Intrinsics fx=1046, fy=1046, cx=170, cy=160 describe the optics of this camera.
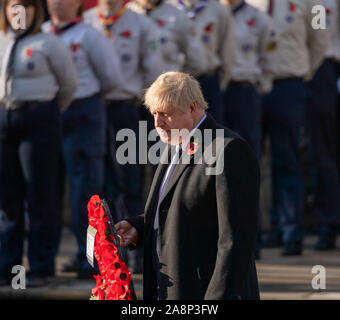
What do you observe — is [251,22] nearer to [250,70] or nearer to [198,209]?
[250,70]

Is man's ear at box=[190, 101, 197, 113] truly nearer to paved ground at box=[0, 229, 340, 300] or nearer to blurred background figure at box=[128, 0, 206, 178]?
paved ground at box=[0, 229, 340, 300]

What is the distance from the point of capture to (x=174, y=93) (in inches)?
162

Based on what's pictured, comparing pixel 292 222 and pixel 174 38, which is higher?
pixel 174 38

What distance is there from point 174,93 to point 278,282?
3576mm

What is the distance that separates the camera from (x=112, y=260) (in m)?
4.11

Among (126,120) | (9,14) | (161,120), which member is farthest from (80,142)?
(161,120)

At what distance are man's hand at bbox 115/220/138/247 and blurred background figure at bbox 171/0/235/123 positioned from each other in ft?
14.7

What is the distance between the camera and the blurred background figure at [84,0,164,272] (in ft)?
27.1

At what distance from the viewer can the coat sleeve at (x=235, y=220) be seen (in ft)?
12.8

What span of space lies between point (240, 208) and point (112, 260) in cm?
56

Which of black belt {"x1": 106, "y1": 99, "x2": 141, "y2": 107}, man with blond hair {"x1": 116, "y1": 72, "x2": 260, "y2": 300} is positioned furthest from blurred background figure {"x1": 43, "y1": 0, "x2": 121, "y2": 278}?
man with blond hair {"x1": 116, "y1": 72, "x2": 260, "y2": 300}

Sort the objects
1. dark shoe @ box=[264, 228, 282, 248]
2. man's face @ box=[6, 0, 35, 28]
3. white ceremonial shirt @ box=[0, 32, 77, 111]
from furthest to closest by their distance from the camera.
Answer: dark shoe @ box=[264, 228, 282, 248] → man's face @ box=[6, 0, 35, 28] → white ceremonial shirt @ box=[0, 32, 77, 111]
